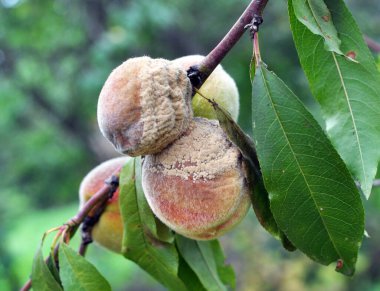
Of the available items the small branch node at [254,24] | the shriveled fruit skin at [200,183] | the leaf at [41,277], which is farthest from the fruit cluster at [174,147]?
the leaf at [41,277]

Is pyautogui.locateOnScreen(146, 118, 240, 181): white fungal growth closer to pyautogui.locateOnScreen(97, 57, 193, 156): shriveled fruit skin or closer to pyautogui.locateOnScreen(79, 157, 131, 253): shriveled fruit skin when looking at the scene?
pyautogui.locateOnScreen(97, 57, 193, 156): shriveled fruit skin

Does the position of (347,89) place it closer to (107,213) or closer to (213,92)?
(213,92)

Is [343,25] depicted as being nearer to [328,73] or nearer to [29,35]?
[328,73]

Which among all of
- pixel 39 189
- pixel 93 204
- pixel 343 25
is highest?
pixel 343 25

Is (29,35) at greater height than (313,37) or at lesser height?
greater

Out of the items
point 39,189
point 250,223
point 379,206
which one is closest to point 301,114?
point 379,206

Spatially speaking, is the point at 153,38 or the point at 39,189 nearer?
the point at 153,38
